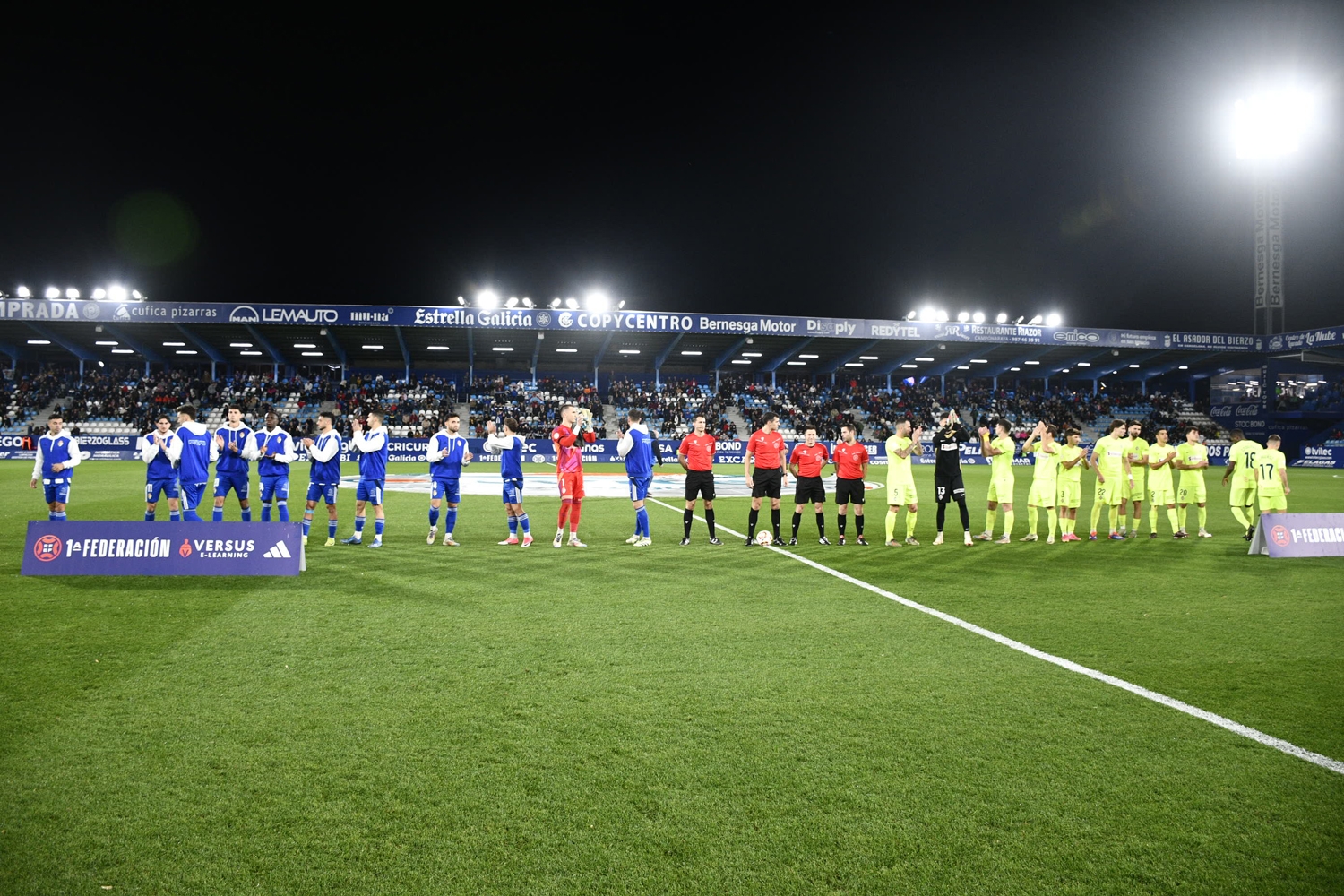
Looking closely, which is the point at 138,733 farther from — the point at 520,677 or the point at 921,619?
the point at 921,619

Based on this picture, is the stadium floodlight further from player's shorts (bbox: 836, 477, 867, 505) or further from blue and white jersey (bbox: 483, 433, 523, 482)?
blue and white jersey (bbox: 483, 433, 523, 482)

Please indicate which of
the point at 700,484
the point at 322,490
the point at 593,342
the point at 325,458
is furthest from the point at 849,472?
the point at 593,342

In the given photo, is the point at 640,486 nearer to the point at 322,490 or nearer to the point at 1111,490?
the point at 322,490

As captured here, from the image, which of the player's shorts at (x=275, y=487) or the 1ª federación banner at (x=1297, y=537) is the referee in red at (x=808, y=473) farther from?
the player's shorts at (x=275, y=487)

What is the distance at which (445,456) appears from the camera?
10281mm

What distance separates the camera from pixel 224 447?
33.1 feet

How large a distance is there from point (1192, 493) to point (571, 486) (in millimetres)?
10838

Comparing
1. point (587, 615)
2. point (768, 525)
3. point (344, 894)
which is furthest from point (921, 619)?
point (768, 525)

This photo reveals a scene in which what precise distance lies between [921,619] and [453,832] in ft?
15.6

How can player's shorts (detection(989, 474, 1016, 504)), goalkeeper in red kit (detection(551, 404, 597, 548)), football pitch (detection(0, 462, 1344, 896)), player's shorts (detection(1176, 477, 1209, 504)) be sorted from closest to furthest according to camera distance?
1. football pitch (detection(0, 462, 1344, 896))
2. goalkeeper in red kit (detection(551, 404, 597, 548))
3. player's shorts (detection(989, 474, 1016, 504))
4. player's shorts (detection(1176, 477, 1209, 504))

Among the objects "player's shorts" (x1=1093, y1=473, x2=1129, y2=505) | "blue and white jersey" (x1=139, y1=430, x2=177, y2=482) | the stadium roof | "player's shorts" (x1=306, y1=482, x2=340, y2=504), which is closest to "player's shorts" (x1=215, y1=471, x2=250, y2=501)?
"player's shorts" (x1=306, y1=482, x2=340, y2=504)

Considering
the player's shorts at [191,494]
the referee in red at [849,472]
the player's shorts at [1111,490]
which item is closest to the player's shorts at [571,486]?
the referee in red at [849,472]

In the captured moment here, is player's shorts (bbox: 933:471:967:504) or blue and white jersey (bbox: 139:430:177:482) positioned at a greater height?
blue and white jersey (bbox: 139:430:177:482)

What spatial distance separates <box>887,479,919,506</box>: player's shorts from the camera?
11.0 metres
